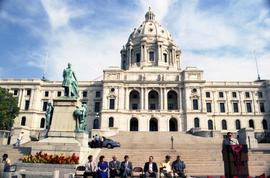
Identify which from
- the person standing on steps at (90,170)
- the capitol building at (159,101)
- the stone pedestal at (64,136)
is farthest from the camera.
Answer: the capitol building at (159,101)

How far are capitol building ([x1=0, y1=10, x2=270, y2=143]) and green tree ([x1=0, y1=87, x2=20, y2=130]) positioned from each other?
26.9 ft

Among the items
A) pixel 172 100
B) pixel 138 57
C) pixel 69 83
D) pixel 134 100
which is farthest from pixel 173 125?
pixel 69 83

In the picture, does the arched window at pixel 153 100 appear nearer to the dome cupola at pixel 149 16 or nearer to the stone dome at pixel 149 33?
the stone dome at pixel 149 33

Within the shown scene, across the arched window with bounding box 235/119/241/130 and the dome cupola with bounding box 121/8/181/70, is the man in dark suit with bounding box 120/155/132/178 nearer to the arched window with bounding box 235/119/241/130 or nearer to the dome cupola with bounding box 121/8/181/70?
the arched window with bounding box 235/119/241/130

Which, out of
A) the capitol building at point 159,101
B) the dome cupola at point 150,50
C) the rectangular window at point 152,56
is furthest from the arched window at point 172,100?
the rectangular window at point 152,56

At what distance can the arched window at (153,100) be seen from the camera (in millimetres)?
62269

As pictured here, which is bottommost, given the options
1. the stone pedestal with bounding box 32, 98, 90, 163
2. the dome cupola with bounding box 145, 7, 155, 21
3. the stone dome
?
the stone pedestal with bounding box 32, 98, 90, 163

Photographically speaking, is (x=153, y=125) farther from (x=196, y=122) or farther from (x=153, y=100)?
(x=196, y=122)

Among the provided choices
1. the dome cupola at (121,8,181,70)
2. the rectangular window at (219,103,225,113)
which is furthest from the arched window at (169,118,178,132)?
the dome cupola at (121,8,181,70)

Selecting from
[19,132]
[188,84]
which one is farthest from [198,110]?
[19,132]

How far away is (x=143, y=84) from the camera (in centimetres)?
6097

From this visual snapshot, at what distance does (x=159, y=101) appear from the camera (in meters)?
60.3

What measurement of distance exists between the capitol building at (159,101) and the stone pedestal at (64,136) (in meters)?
36.9

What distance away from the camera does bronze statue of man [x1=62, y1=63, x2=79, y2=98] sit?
20375 millimetres
